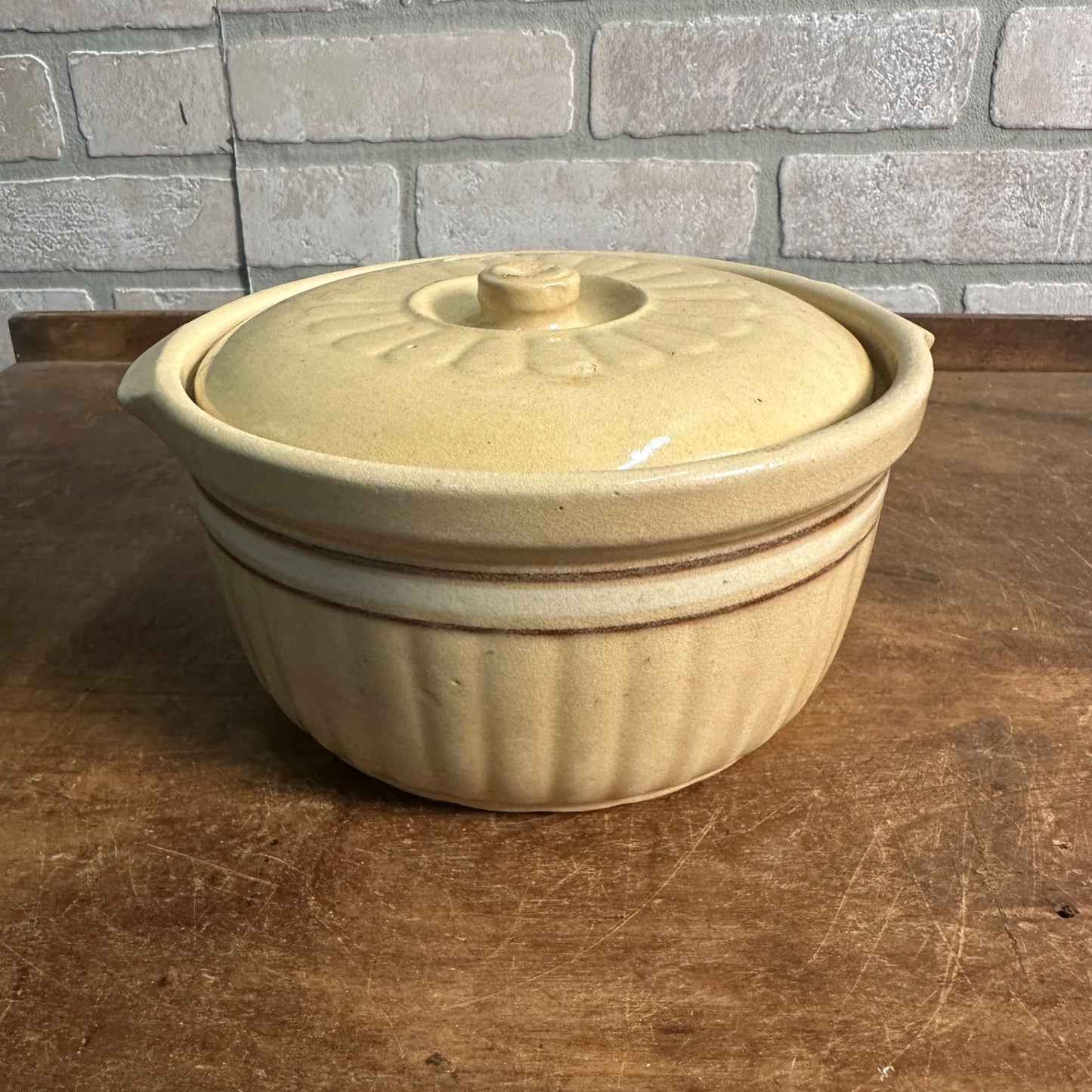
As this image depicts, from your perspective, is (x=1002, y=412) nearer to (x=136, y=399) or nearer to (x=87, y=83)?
(x=136, y=399)

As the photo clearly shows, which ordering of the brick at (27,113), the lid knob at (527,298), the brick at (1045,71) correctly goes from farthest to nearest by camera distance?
the brick at (27,113), the brick at (1045,71), the lid knob at (527,298)

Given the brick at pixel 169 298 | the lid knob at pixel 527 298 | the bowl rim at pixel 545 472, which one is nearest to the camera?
the bowl rim at pixel 545 472

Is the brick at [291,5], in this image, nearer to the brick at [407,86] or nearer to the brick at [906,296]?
the brick at [407,86]

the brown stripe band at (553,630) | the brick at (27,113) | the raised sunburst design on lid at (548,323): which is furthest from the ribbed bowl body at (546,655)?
the brick at (27,113)

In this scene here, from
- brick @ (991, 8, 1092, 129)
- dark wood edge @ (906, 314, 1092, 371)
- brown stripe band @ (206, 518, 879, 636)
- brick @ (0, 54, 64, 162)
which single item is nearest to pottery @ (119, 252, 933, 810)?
brown stripe band @ (206, 518, 879, 636)

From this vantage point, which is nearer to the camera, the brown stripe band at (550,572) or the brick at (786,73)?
the brown stripe band at (550,572)

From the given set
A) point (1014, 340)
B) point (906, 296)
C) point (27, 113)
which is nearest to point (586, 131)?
point (906, 296)

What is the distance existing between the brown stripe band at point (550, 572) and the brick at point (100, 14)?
3.33 feet

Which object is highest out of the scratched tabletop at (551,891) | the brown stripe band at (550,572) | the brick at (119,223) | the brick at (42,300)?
the brown stripe band at (550,572)

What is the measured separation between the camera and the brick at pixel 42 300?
1.54 meters

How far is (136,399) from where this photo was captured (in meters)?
0.60

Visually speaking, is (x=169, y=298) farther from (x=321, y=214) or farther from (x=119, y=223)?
(x=321, y=214)

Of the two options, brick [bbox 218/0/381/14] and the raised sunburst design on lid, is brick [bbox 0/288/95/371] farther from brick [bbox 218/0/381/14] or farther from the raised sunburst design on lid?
the raised sunburst design on lid

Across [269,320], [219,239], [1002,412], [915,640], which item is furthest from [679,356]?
[219,239]
